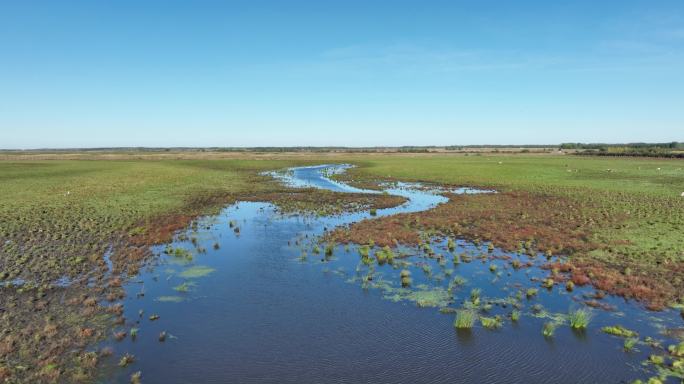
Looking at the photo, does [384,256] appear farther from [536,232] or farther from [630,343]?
[536,232]

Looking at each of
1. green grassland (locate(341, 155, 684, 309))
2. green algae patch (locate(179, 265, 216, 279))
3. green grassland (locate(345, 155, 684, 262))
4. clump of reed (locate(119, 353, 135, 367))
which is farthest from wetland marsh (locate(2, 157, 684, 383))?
green grassland (locate(345, 155, 684, 262))

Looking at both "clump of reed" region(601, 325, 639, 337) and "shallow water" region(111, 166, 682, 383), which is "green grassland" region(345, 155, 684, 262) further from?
"clump of reed" region(601, 325, 639, 337)

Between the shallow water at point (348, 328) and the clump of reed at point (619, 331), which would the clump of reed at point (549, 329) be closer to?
the shallow water at point (348, 328)

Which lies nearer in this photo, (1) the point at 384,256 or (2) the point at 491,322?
(2) the point at 491,322

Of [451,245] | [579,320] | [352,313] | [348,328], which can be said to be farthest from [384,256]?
[579,320]

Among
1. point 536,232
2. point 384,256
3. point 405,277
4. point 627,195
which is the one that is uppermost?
point 627,195

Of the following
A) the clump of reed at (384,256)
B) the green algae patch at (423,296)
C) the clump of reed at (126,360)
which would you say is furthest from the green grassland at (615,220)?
the clump of reed at (126,360)
